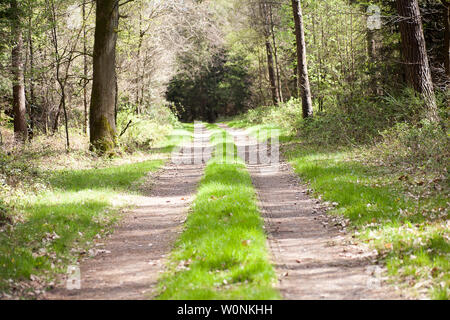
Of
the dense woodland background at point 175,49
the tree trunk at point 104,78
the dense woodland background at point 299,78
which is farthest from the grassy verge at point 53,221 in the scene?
the dense woodland background at point 175,49

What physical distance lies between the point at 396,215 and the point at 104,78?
12090mm

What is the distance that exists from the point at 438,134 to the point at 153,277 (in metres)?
7.71

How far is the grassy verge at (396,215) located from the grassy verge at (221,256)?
5.50 feet

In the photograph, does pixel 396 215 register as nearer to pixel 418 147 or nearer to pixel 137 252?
pixel 418 147

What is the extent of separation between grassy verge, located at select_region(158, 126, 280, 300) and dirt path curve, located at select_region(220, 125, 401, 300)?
0.28 m

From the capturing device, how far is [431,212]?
23.2 ft

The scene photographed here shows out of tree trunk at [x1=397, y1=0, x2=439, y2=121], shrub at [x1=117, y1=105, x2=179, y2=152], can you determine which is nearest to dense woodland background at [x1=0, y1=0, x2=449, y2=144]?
shrub at [x1=117, y1=105, x2=179, y2=152]

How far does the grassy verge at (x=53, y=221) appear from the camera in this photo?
5758 mm

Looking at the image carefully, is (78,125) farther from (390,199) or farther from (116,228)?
(390,199)

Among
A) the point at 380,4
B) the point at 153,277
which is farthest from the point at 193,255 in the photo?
the point at 380,4

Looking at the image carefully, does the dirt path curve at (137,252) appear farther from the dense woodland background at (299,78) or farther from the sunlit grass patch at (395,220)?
the sunlit grass patch at (395,220)

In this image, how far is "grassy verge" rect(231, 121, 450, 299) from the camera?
16.6 ft

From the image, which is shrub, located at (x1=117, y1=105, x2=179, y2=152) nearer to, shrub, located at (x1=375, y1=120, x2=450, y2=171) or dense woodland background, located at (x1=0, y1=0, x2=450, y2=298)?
dense woodland background, located at (x1=0, y1=0, x2=450, y2=298)

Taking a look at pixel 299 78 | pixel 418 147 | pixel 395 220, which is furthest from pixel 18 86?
pixel 395 220
